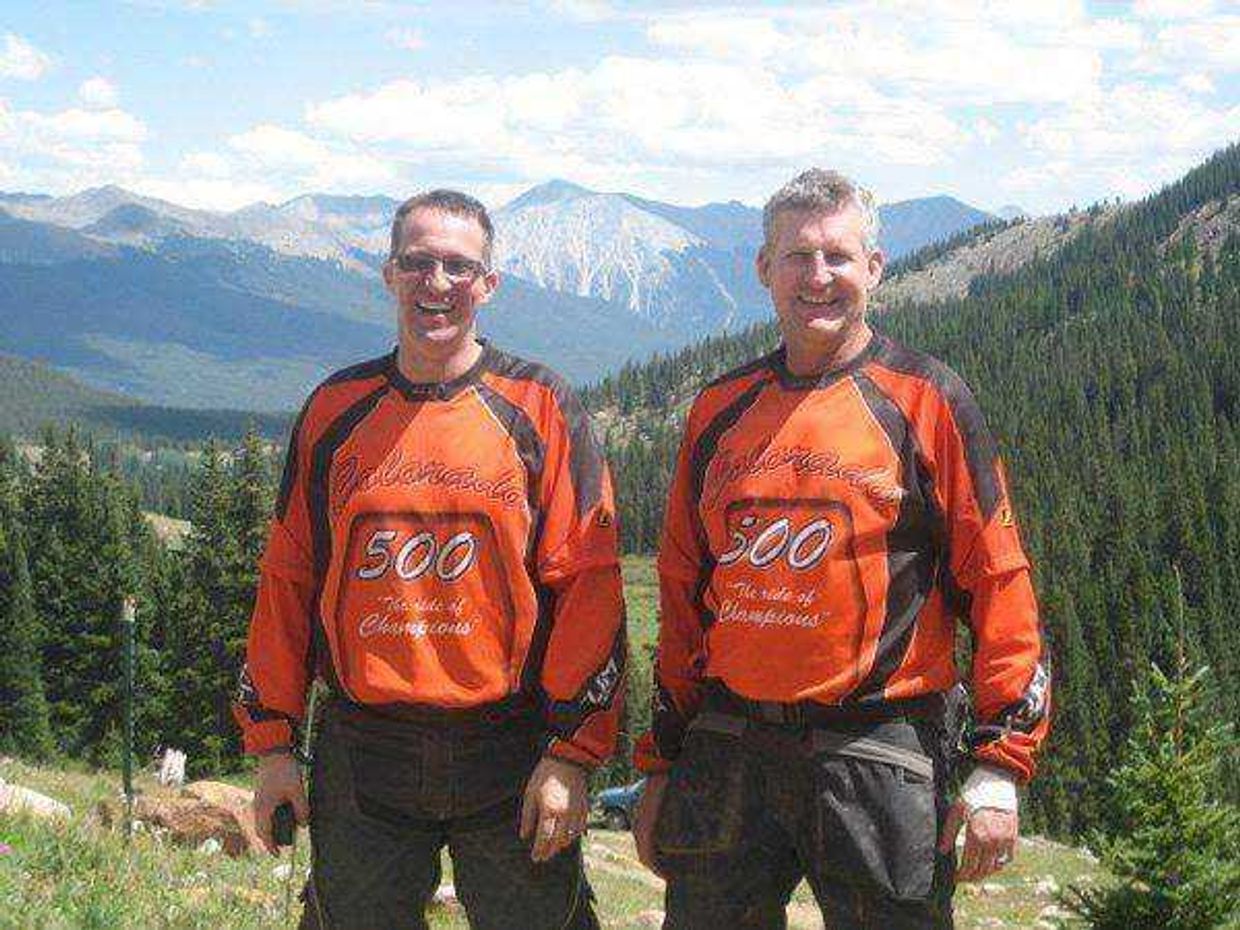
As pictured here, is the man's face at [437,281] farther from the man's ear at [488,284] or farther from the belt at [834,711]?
the belt at [834,711]

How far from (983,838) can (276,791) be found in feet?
8.96

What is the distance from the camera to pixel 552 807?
16.8 feet

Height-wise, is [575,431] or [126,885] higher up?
[575,431]

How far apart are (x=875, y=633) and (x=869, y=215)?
157 cm

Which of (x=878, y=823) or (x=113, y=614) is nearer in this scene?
(x=878, y=823)

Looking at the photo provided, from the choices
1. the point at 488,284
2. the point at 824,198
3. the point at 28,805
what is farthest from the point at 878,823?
the point at 28,805

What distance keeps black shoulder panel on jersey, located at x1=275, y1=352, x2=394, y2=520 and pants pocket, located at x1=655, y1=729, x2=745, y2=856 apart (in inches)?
75.8

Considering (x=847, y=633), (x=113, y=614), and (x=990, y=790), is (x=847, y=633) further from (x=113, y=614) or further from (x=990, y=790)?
(x=113, y=614)

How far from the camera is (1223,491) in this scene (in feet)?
382

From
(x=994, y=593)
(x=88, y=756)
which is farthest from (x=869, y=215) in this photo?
(x=88, y=756)

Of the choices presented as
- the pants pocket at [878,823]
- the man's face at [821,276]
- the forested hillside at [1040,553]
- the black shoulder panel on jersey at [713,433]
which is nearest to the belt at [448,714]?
the black shoulder panel on jersey at [713,433]

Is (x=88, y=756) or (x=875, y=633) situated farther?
(x=88, y=756)

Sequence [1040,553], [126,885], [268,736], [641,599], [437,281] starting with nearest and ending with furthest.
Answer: [437,281] < [268,736] < [126,885] < [1040,553] < [641,599]

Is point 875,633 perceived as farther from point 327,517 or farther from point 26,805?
point 26,805
